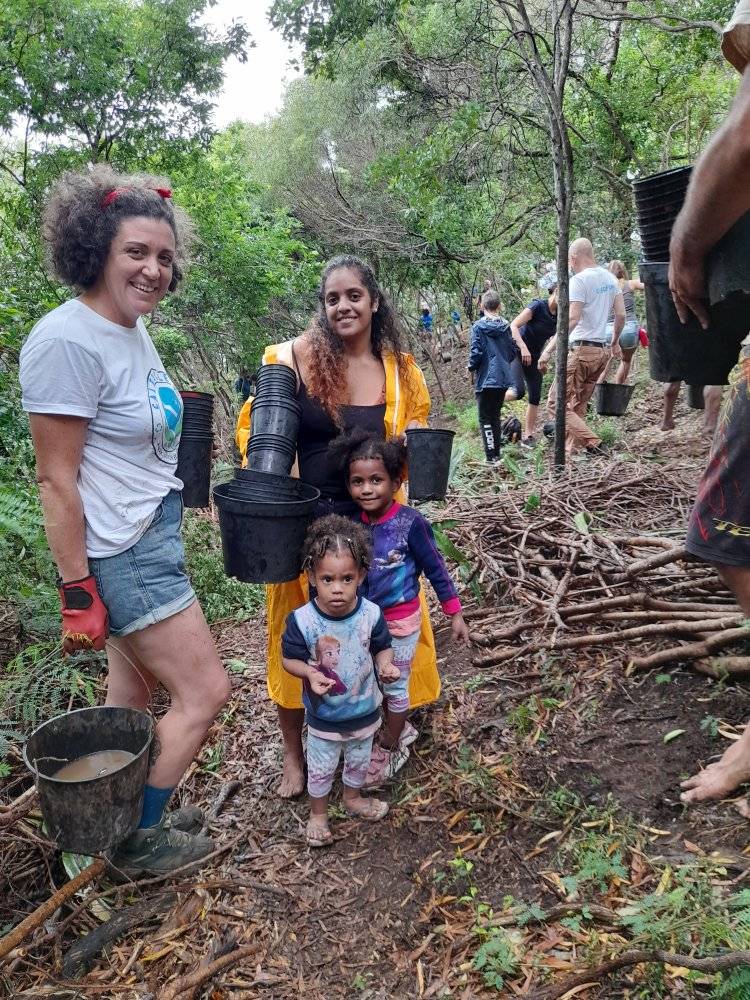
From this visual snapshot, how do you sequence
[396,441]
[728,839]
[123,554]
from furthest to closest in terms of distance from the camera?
1. [396,441]
2. [123,554]
3. [728,839]

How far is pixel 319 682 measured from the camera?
227cm

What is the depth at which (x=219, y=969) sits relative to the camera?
2010 mm

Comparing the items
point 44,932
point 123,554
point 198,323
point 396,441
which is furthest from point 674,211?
point 198,323

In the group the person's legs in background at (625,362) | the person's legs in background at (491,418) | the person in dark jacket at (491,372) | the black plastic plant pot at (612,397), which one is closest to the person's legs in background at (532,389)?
the person in dark jacket at (491,372)

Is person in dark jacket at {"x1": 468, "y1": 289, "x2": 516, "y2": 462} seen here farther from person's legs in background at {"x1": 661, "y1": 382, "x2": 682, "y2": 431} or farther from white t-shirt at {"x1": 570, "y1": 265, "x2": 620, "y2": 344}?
person's legs in background at {"x1": 661, "y1": 382, "x2": 682, "y2": 431}

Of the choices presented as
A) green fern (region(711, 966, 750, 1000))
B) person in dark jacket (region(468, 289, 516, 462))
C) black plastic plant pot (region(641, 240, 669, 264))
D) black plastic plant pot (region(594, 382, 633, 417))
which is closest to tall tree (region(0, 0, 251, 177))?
person in dark jacket (region(468, 289, 516, 462))

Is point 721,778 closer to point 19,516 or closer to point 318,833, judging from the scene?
point 318,833

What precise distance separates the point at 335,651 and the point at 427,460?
33.6 inches

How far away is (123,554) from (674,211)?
81.6 inches

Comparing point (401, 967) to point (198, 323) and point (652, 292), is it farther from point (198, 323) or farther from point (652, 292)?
point (198, 323)

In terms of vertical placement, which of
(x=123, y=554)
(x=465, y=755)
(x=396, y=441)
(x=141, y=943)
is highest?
(x=396, y=441)

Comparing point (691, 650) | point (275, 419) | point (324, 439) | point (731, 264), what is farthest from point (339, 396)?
point (691, 650)

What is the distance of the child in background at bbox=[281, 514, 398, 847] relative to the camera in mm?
2322

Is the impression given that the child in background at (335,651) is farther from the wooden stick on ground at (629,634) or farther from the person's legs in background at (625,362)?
the person's legs in background at (625,362)
